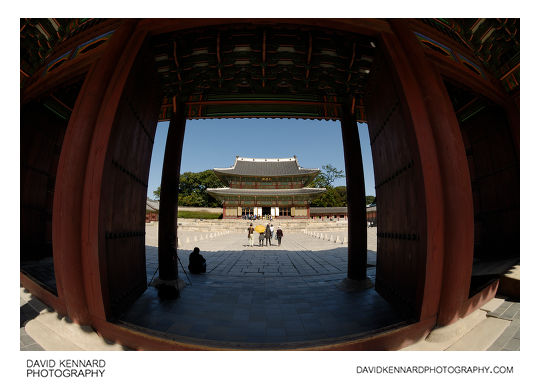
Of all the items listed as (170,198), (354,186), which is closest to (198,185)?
(170,198)

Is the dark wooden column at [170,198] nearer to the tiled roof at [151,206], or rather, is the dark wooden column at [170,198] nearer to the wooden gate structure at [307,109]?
the wooden gate structure at [307,109]

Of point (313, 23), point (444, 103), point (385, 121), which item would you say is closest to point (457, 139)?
point (444, 103)

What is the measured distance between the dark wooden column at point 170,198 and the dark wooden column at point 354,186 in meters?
4.00

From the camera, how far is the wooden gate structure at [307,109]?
7.84ft

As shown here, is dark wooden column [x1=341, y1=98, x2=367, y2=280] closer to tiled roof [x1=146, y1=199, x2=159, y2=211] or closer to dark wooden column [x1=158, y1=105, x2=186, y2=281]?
dark wooden column [x1=158, y1=105, x2=186, y2=281]

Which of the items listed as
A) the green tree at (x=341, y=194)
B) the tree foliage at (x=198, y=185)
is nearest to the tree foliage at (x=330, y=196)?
the green tree at (x=341, y=194)

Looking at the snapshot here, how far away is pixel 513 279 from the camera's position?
314 cm

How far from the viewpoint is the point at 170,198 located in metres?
4.77

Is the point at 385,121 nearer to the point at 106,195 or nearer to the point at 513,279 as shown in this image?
the point at 513,279

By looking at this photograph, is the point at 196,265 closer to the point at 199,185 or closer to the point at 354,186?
the point at 354,186

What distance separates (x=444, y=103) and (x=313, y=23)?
6.58ft

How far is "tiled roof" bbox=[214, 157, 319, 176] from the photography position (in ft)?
122

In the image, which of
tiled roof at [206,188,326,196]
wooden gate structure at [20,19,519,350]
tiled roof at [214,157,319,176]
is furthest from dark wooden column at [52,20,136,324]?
tiled roof at [214,157,319,176]

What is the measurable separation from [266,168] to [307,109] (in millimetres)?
34987
